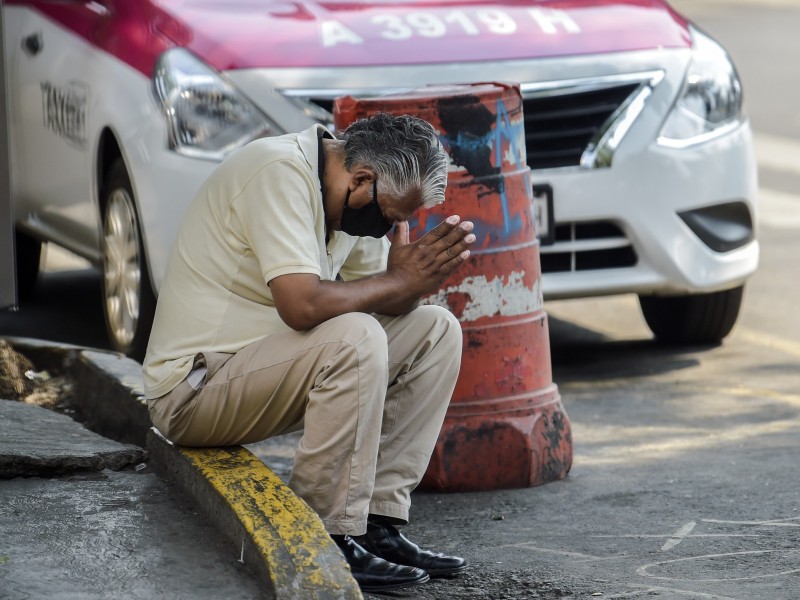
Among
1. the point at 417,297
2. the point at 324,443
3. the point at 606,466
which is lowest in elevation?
the point at 606,466

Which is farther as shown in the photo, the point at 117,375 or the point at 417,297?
the point at 117,375

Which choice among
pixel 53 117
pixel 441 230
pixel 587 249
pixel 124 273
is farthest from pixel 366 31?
pixel 441 230

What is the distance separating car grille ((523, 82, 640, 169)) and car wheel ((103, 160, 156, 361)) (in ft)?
4.81

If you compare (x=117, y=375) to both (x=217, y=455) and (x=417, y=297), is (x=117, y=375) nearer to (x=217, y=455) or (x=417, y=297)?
(x=217, y=455)

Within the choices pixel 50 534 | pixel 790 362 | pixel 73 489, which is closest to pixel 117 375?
pixel 73 489

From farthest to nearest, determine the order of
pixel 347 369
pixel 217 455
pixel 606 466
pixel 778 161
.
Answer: pixel 778 161, pixel 606 466, pixel 217 455, pixel 347 369

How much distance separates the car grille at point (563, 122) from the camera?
19.4 feet

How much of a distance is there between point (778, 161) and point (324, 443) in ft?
26.1

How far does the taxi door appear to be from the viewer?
6.36m

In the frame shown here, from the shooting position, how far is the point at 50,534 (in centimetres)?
386

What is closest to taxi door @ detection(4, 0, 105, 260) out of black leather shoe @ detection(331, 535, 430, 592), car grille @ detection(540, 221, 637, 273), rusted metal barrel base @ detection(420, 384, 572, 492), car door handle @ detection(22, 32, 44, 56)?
car door handle @ detection(22, 32, 44, 56)

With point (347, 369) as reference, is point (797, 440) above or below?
below

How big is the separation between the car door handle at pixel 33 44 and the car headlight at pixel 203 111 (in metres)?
1.15

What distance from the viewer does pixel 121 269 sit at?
622 cm
